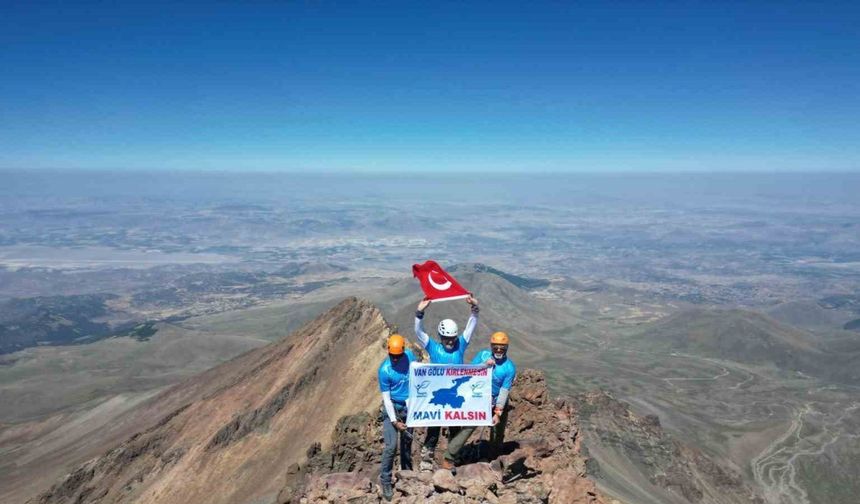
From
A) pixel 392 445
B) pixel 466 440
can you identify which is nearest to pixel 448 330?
pixel 466 440

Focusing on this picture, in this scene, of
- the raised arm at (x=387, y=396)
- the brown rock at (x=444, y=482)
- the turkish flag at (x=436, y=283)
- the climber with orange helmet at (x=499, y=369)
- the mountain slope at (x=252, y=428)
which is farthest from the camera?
the mountain slope at (x=252, y=428)

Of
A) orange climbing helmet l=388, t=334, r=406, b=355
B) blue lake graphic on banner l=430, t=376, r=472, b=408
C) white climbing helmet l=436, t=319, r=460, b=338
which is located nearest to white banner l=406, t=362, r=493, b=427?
blue lake graphic on banner l=430, t=376, r=472, b=408

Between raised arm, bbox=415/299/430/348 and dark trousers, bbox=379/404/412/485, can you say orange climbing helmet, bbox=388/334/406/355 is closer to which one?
raised arm, bbox=415/299/430/348

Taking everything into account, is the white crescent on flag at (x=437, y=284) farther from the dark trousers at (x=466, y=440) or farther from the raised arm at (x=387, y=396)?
the dark trousers at (x=466, y=440)

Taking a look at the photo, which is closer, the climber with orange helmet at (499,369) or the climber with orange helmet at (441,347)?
the climber with orange helmet at (499,369)

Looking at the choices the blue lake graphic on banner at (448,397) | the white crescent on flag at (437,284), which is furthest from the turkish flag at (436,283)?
the blue lake graphic on banner at (448,397)

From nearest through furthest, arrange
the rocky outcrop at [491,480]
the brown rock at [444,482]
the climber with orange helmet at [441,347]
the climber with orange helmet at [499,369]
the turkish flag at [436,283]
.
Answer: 1. the brown rock at [444,482]
2. the rocky outcrop at [491,480]
3. the climber with orange helmet at [499,369]
4. the climber with orange helmet at [441,347]
5. the turkish flag at [436,283]
